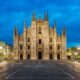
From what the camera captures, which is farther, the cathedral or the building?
the cathedral

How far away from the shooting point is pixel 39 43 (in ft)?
417

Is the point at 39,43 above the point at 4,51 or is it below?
above

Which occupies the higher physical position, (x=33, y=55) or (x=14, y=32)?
(x=14, y=32)

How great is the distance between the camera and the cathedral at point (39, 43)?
12444cm

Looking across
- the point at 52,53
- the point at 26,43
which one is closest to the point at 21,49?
the point at 26,43

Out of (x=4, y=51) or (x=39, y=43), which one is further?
(x=4, y=51)

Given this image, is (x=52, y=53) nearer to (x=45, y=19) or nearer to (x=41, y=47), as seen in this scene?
(x=41, y=47)

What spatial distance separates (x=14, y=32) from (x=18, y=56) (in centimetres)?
956

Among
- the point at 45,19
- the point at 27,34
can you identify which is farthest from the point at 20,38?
the point at 45,19

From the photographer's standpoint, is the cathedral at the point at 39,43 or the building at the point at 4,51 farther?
the cathedral at the point at 39,43

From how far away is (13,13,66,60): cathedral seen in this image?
124438mm

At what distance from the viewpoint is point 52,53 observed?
12531 cm

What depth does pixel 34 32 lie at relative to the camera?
126250mm

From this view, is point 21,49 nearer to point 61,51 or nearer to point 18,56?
point 18,56
